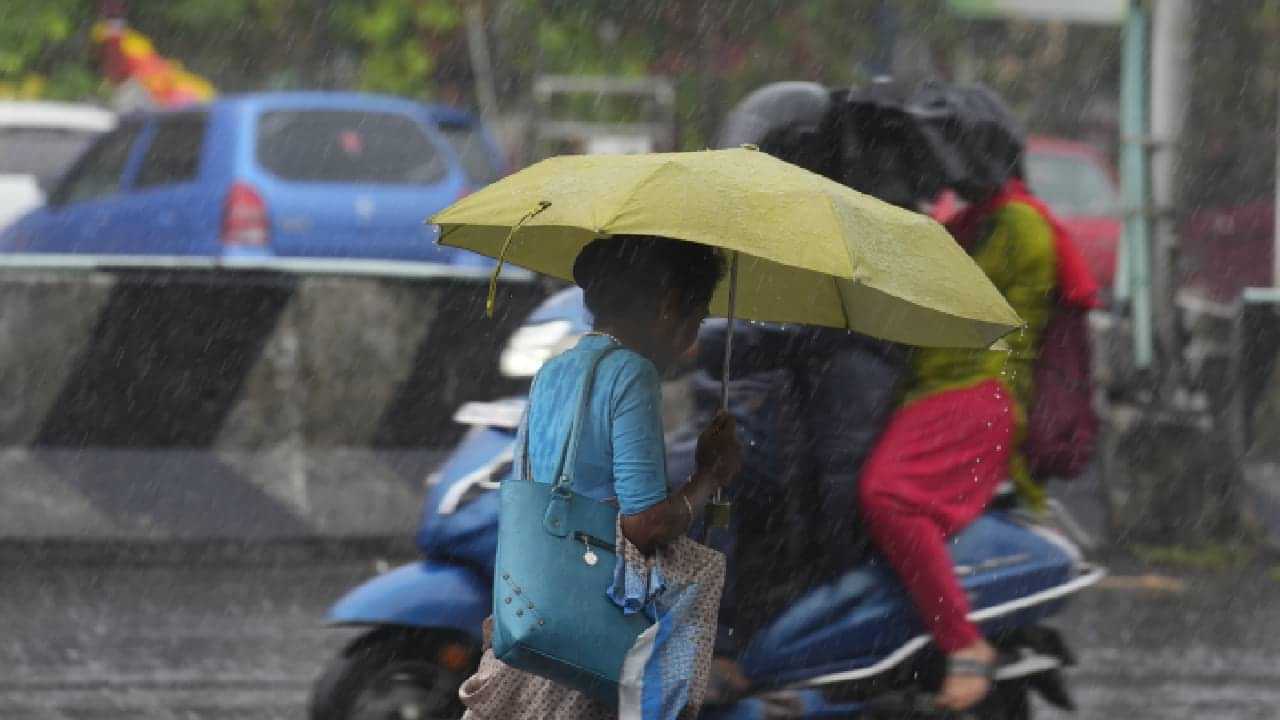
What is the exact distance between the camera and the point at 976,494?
5137 millimetres

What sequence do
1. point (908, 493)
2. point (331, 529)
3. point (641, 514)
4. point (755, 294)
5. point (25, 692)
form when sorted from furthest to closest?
1. point (331, 529)
2. point (25, 692)
3. point (908, 493)
4. point (755, 294)
5. point (641, 514)

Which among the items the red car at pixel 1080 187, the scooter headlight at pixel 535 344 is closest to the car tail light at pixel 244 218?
the red car at pixel 1080 187

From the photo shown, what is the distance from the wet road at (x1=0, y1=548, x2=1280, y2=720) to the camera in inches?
269

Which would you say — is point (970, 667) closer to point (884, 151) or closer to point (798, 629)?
point (798, 629)

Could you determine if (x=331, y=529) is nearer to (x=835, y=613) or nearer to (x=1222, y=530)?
(x=1222, y=530)

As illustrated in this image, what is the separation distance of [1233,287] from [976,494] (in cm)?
1735

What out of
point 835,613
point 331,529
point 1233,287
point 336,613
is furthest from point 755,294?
point 1233,287

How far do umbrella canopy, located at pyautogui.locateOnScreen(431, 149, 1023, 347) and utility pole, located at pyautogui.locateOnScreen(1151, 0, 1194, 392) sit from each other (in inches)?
258

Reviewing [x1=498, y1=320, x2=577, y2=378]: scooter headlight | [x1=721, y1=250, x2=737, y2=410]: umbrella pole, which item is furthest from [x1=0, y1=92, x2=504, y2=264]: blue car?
[x1=721, y1=250, x2=737, y2=410]: umbrella pole

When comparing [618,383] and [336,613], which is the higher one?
[618,383]

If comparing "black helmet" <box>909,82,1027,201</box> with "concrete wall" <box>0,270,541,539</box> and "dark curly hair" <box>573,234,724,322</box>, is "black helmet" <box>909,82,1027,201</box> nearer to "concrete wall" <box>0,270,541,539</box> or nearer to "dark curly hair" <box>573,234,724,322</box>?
"dark curly hair" <box>573,234,724,322</box>

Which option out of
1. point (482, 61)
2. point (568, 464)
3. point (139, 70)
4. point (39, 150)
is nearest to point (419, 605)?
point (568, 464)

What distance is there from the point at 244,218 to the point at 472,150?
6.72 ft

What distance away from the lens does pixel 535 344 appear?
564 cm
